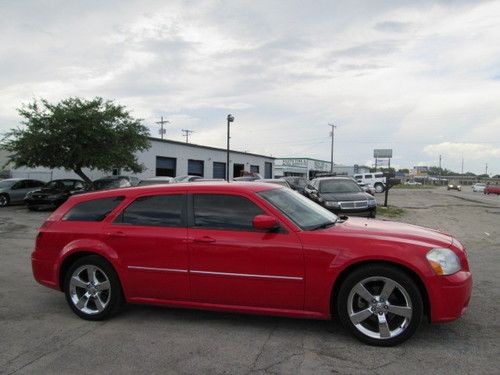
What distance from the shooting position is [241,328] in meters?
4.64

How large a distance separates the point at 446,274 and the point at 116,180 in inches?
801

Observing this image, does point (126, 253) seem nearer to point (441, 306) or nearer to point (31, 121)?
point (441, 306)

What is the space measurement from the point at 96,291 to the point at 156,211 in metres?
1.13

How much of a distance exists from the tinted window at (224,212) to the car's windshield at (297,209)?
230 mm

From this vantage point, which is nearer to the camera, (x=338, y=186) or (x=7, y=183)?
(x=338, y=186)

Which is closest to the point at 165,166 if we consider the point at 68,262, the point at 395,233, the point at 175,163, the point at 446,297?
the point at 175,163

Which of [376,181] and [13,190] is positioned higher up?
[376,181]

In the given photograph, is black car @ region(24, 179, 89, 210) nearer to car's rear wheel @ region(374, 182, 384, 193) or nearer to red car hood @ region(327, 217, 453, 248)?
red car hood @ region(327, 217, 453, 248)

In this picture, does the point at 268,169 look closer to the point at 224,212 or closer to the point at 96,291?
the point at 96,291

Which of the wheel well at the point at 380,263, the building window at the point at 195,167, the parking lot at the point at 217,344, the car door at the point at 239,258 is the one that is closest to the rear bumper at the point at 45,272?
the parking lot at the point at 217,344

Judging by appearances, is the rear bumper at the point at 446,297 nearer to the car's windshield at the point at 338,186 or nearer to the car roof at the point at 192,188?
the car roof at the point at 192,188

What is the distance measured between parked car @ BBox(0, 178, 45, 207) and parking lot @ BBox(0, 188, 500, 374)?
19.7 metres

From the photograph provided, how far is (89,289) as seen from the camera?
504 centimetres

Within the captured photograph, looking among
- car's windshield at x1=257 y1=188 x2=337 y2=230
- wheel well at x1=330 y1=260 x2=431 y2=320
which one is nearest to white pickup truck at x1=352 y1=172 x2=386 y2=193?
car's windshield at x1=257 y1=188 x2=337 y2=230
